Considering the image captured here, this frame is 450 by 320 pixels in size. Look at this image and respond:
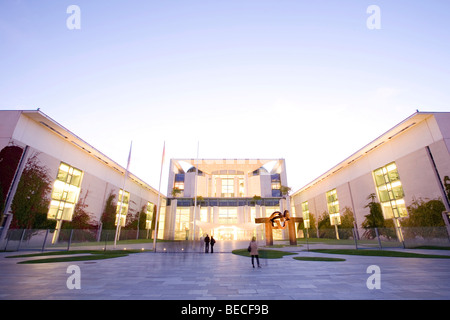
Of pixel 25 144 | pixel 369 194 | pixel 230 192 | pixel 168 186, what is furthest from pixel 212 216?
pixel 25 144

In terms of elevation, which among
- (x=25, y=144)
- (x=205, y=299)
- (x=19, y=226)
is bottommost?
(x=205, y=299)

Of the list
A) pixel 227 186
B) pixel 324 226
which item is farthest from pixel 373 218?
pixel 227 186

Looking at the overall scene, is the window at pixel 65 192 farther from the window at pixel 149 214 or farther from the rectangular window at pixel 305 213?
the rectangular window at pixel 305 213

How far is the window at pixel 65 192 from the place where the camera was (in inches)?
1302

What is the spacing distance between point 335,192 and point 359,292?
167 feet

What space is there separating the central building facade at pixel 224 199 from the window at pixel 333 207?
1151 centimetres

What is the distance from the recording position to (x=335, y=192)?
51.1 meters

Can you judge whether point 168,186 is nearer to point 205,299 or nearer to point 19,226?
point 19,226

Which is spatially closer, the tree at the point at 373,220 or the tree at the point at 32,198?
the tree at the point at 32,198

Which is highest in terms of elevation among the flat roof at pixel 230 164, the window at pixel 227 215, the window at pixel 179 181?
the flat roof at pixel 230 164

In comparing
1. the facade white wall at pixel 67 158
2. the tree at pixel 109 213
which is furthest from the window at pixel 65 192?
the tree at pixel 109 213

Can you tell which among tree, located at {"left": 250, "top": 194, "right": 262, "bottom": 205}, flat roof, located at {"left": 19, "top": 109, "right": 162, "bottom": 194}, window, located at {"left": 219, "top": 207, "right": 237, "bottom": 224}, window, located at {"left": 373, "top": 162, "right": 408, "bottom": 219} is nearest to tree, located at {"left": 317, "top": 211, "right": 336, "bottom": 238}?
window, located at {"left": 373, "top": 162, "right": 408, "bottom": 219}

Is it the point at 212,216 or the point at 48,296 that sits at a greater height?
the point at 212,216

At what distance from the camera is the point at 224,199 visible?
60.9 meters
